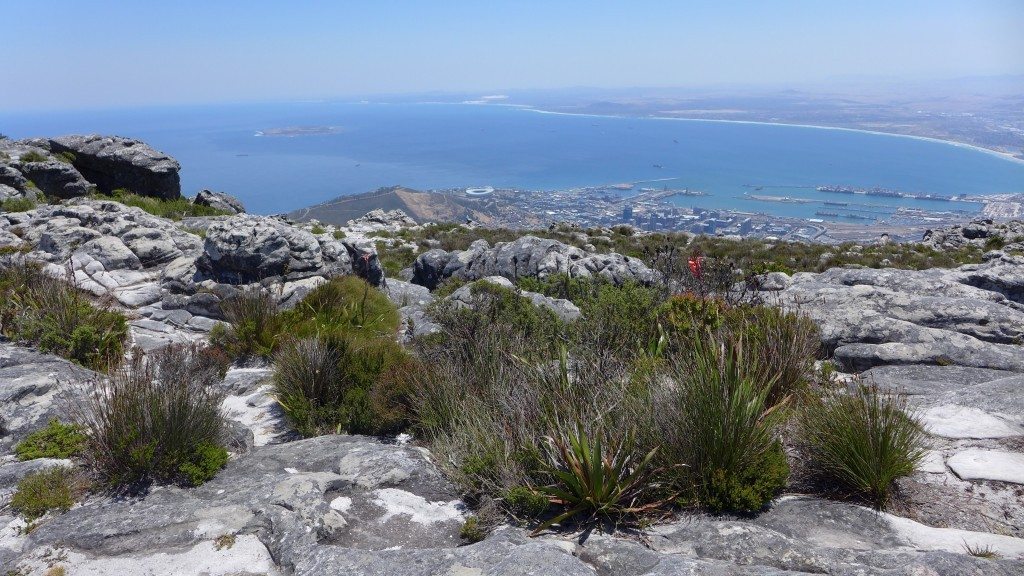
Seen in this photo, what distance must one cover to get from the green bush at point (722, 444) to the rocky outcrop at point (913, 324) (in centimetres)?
282

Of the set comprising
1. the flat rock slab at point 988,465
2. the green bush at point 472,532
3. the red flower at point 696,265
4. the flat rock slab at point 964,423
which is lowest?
the green bush at point 472,532

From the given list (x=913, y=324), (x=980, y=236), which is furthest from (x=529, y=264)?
(x=980, y=236)

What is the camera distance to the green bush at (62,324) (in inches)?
275

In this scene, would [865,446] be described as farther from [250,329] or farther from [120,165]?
[120,165]

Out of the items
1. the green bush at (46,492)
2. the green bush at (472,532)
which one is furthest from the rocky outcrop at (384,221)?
the green bush at (472,532)

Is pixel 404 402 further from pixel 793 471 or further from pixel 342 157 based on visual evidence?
pixel 342 157

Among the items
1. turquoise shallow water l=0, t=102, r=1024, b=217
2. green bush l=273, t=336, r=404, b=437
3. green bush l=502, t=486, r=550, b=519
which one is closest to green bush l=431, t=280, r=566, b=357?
green bush l=273, t=336, r=404, b=437

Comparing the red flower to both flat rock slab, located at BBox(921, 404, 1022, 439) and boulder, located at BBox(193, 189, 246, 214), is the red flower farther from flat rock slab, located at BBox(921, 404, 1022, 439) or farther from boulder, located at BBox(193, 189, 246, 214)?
boulder, located at BBox(193, 189, 246, 214)

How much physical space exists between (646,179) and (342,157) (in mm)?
89960

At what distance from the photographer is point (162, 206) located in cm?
2017

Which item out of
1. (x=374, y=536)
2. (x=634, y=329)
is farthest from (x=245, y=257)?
(x=374, y=536)

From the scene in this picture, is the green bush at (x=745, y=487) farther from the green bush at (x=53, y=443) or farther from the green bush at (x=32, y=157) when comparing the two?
the green bush at (x=32, y=157)

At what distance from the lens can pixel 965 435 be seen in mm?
4895

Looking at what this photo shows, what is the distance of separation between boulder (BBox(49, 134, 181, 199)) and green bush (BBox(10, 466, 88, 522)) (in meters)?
20.9
